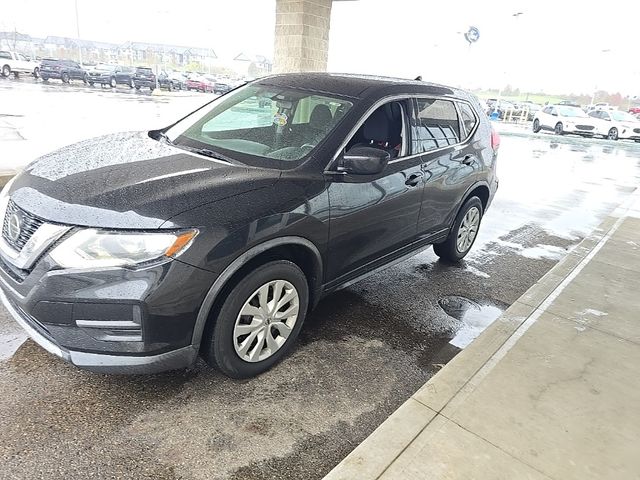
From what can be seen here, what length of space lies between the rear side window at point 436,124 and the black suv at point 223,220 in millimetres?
28

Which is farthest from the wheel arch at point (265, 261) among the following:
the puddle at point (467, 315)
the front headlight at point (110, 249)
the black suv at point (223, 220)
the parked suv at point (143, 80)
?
the parked suv at point (143, 80)

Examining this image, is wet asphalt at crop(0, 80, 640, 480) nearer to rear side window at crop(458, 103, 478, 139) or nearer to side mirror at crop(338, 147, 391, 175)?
side mirror at crop(338, 147, 391, 175)

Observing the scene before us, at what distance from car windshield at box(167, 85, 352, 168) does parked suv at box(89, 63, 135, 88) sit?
34.5m

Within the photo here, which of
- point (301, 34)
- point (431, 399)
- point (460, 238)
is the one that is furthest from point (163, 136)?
point (301, 34)

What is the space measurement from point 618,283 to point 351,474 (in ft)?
12.5

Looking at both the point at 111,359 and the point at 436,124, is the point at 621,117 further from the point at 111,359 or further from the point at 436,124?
the point at 111,359

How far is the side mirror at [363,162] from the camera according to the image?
3.17m

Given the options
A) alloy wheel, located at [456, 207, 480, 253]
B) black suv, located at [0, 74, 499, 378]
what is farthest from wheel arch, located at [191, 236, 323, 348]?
alloy wheel, located at [456, 207, 480, 253]

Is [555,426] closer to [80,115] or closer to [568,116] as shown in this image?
[80,115]

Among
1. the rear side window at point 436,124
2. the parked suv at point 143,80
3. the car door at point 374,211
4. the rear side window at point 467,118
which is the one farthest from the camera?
the parked suv at point 143,80

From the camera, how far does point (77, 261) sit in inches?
93.4

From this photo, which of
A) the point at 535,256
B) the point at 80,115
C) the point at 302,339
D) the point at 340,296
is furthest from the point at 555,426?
the point at 80,115

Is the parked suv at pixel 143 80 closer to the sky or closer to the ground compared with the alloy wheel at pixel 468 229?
closer to the ground

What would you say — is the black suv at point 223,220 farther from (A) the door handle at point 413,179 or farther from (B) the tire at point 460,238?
(B) the tire at point 460,238
